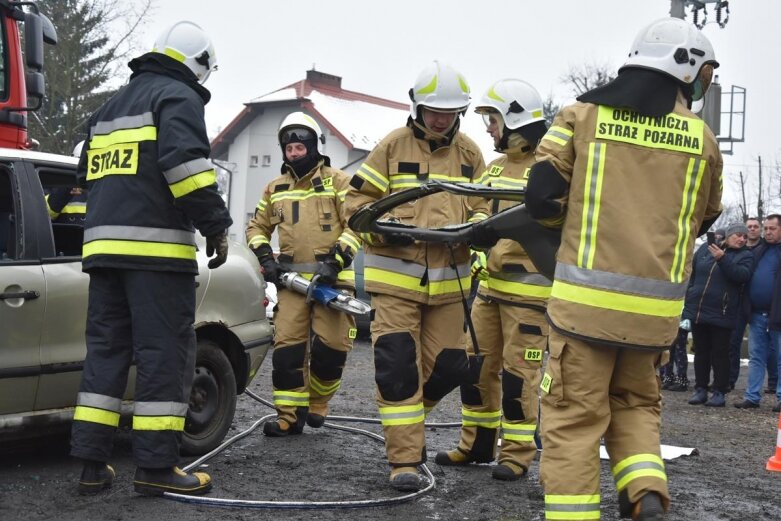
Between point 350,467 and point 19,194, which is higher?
point 19,194

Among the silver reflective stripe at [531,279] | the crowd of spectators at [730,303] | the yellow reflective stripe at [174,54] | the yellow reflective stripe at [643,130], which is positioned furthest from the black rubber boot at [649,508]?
the crowd of spectators at [730,303]

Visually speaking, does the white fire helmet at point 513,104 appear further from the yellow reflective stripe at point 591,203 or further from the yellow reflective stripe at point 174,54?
the yellow reflective stripe at point 591,203

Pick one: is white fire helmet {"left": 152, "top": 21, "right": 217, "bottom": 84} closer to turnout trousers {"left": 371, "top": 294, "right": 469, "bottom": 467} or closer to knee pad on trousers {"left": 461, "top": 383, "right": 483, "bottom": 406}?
turnout trousers {"left": 371, "top": 294, "right": 469, "bottom": 467}

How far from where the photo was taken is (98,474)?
5.04 m

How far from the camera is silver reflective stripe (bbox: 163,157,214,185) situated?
491 centimetres

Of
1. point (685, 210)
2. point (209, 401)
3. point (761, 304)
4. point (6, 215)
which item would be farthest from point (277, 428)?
point (761, 304)

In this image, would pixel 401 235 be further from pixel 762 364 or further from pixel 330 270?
pixel 762 364

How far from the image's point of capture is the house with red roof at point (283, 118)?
44.0 meters

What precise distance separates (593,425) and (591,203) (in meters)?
0.85

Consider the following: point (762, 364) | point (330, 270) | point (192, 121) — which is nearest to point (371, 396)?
point (330, 270)

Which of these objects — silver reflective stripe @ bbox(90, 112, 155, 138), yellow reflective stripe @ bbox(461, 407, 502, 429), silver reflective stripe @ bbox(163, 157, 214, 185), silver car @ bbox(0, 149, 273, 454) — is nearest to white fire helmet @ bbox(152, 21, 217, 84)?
silver reflective stripe @ bbox(90, 112, 155, 138)

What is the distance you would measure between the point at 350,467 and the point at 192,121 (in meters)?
2.24

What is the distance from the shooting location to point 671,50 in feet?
12.9

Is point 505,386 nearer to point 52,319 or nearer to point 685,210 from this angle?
point 685,210
